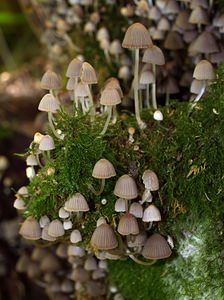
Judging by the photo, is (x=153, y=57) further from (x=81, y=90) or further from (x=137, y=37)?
(x=81, y=90)

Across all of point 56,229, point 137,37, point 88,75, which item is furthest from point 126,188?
point 137,37

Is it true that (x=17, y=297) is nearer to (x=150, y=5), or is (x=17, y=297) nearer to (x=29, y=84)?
(x=29, y=84)

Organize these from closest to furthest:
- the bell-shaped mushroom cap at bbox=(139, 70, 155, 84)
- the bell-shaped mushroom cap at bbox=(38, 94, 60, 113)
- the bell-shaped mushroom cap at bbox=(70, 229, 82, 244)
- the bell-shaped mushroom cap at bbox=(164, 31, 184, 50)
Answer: the bell-shaped mushroom cap at bbox=(38, 94, 60, 113) < the bell-shaped mushroom cap at bbox=(70, 229, 82, 244) < the bell-shaped mushroom cap at bbox=(139, 70, 155, 84) < the bell-shaped mushroom cap at bbox=(164, 31, 184, 50)

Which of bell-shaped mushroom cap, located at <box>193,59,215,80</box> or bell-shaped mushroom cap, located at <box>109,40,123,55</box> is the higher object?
bell-shaped mushroom cap, located at <box>109,40,123,55</box>

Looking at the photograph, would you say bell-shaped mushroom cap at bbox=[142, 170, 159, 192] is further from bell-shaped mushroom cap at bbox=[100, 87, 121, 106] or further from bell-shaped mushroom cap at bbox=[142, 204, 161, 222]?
bell-shaped mushroom cap at bbox=[100, 87, 121, 106]

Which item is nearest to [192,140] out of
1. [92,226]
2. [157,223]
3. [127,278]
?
[157,223]

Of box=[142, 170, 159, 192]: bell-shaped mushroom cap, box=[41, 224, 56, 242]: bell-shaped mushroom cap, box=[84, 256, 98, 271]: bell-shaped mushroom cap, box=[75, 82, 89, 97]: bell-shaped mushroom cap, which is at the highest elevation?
box=[75, 82, 89, 97]: bell-shaped mushroom cap

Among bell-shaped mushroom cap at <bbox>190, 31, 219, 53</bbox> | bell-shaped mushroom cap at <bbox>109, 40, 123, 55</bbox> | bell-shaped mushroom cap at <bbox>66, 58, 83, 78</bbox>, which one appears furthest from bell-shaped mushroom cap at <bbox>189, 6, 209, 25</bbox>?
bell-shaped mushroom cap at <bbox>66, 58, 83, 78</bbox>

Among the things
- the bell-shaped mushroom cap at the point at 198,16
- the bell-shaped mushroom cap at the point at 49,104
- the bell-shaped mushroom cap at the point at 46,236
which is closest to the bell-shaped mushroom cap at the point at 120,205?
the bell-shaped mushroom cap at the point at 46,236
